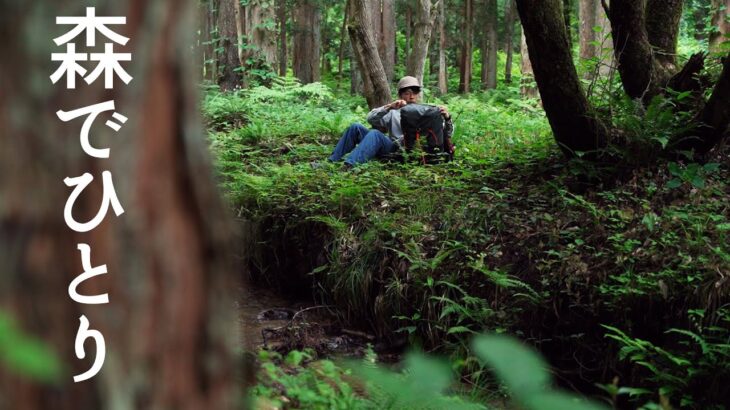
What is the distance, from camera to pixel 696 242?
17.8ft

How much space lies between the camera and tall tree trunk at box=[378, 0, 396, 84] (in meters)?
16.3

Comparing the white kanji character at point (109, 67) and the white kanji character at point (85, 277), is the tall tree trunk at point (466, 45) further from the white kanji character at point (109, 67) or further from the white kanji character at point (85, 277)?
the white kanji character at point (85, 277)

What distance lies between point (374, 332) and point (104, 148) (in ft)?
17.8

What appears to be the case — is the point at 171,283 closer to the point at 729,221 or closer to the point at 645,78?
the point at 729,221

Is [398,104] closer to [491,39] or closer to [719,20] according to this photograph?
[719,20]

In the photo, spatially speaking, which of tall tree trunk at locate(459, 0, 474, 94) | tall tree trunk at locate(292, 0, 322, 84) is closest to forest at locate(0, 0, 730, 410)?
tall tree trunk at locate(292, 0, 322, 84)

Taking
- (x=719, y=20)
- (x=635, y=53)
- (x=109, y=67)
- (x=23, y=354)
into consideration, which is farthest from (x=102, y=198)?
(x=719, y=20)

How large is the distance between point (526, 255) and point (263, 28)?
13.1 m

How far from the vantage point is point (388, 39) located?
1712cm

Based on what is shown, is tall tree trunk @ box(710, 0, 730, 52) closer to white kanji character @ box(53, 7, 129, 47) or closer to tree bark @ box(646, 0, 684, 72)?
tree bark @ box(646, 0, 684, 72)

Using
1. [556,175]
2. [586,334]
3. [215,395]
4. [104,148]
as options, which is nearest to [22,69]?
[104,148]

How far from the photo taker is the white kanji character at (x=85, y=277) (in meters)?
1.25

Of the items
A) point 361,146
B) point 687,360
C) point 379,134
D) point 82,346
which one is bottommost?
point 687,360

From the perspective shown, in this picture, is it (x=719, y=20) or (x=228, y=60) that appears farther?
(x=228, y=60)
